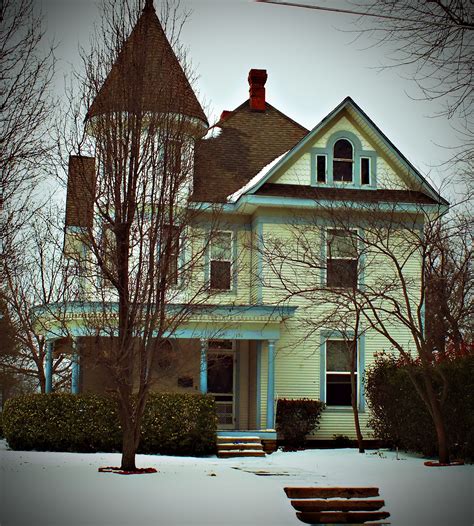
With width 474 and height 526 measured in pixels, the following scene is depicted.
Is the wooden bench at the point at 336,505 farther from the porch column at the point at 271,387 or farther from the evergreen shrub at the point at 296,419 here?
the evergreen shrub at the point at 296,419

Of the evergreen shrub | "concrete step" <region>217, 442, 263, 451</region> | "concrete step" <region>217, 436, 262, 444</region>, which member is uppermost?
the evergreen shrub

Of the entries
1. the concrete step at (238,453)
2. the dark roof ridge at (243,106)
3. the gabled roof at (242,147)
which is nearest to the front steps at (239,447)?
the concrete step at (238,453)

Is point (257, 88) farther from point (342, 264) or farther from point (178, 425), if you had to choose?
point (178, 425)

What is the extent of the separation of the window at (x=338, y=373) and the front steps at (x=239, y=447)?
289 centimetres

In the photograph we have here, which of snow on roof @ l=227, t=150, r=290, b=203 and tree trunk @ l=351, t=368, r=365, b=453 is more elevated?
snow on roof @ l=227, t=150, r=290, b=203

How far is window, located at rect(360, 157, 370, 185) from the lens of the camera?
2269 centimetres

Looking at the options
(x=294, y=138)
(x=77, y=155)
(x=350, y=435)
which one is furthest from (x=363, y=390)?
(x=77, y=155)

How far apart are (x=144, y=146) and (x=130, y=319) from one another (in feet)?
9.45

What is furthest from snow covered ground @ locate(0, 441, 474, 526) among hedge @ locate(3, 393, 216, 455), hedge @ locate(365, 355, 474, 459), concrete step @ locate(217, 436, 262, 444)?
concrete step @ locate(217, 436, 262, 444)

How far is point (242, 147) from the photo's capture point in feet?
81.1

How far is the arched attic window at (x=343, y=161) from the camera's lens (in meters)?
22.7

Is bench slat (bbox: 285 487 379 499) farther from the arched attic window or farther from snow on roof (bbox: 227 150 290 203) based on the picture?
the arched attic window

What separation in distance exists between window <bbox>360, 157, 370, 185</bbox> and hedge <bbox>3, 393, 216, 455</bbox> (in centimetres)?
789

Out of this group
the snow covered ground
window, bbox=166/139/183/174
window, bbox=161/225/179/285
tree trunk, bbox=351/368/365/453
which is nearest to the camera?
the snow covered ground
